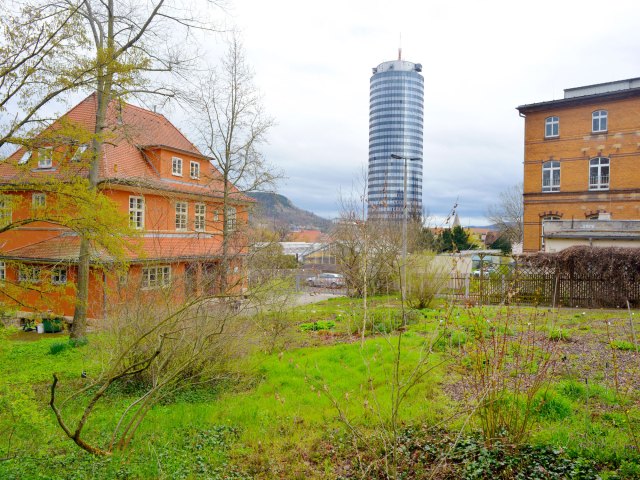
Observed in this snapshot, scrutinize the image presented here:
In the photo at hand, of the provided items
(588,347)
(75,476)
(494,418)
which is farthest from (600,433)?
(75,476)

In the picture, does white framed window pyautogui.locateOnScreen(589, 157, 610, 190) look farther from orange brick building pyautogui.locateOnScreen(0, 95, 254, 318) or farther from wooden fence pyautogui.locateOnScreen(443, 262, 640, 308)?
orange brick building pyautogui.locateOnScreen(0, 95, 254, 318)

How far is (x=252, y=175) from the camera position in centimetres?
2003

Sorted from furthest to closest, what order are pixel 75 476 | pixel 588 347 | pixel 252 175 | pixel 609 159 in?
pixel 609 159, pixel 252 175, pixel 588 347, pixel 75 476

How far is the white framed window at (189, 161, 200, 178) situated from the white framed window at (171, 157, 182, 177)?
1.06 metres

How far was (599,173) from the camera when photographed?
3036cm

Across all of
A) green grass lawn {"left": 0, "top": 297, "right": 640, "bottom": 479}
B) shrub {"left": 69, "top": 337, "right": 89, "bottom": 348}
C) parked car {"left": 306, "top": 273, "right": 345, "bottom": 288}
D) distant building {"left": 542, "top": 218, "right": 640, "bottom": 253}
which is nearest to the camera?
green grass lawn {"left": 0, "top": 297, "right": 640, "bottom": 479}

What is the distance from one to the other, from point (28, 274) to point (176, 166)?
58.9 ft

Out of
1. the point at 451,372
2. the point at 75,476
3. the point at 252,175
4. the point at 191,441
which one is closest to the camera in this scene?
the point at 75,476

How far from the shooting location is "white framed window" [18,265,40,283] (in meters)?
9.47

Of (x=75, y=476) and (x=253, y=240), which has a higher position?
(x=253, y=240)

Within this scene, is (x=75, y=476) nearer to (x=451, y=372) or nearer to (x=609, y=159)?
(x=451, y=372)

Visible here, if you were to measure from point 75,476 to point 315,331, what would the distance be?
9.26 meters

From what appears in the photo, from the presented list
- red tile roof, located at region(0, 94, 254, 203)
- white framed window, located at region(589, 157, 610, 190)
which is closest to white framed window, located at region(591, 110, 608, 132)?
white framed window, located at region(589, 157, 610, 190)

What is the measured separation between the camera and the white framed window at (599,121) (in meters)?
30.1
